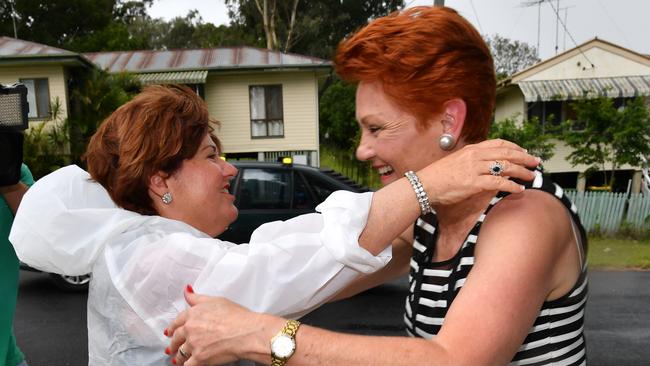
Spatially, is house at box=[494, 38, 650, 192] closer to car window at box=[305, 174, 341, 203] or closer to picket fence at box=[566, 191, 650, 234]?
picket fence at box=[566, 191, 650, 234]

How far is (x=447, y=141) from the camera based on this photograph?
155cm

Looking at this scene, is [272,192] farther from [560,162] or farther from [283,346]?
[560,162]

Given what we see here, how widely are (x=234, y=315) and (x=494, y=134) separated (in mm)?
13427

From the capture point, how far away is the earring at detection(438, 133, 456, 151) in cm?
155

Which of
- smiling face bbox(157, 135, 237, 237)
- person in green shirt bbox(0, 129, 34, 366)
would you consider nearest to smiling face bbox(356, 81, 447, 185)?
smiling face bbox(157, 135, 237, 237)

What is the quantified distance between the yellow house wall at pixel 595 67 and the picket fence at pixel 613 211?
8.88 m

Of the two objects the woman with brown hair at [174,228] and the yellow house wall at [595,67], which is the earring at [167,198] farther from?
the yellow house wall at [595,67]

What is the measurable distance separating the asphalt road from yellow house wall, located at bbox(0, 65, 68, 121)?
42.0 feet

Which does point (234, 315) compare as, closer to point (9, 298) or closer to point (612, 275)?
point (9, 298)

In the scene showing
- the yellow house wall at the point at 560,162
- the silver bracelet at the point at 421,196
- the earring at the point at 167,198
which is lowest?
the yellow house wall at the point at 560,162

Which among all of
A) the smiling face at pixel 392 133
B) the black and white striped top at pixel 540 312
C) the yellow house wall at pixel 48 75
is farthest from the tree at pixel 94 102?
the black and white striped top at pixel 540 312

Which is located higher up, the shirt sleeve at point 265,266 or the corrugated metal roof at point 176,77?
the corrugated metal roof at point 176,77

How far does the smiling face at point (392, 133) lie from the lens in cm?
157

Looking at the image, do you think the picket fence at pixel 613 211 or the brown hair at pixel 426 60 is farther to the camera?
the picket fence at pixel 613 211
